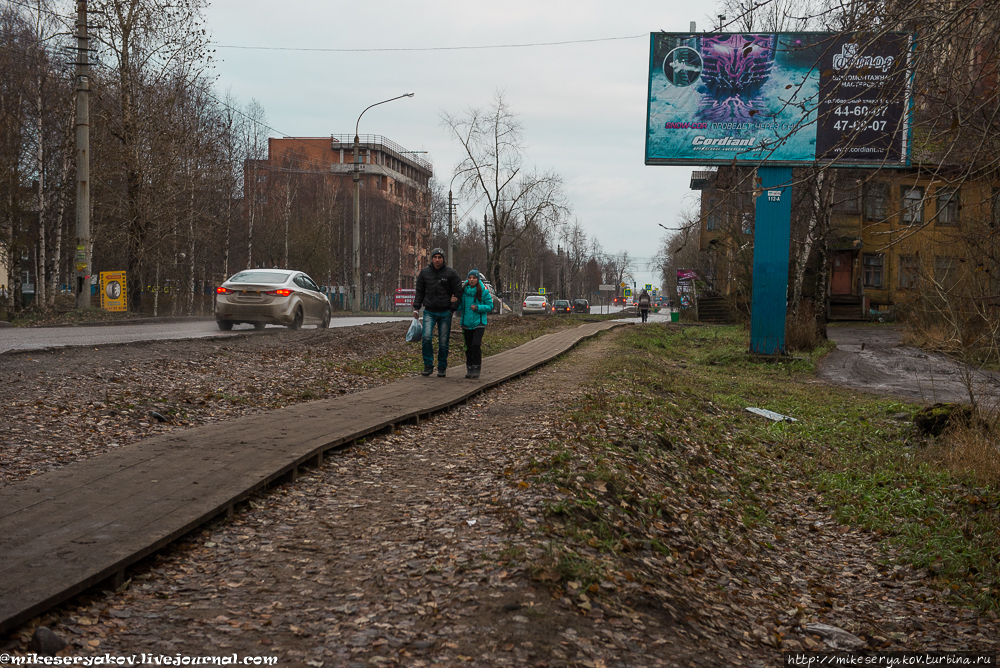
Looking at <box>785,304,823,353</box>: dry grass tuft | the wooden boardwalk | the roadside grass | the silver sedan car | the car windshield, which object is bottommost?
the roadside grass

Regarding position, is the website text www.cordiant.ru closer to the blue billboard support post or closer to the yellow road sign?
the blue billboard support post

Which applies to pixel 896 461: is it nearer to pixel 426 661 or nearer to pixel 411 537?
pixel 411 537

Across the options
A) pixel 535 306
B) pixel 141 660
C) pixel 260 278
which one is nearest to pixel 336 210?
pixel 535 306

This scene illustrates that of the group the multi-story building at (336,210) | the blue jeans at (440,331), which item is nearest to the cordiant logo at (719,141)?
the blue jeans at (440,331)

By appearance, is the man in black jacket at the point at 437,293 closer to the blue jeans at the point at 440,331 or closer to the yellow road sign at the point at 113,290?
the blue jeans at the point at 440,331

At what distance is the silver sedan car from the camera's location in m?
19.8

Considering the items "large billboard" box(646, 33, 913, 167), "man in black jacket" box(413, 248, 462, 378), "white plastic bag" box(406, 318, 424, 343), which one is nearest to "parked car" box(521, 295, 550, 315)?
"large billboard" box(646, 33, 913, 167)

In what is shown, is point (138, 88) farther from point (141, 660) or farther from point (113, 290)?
point (141, 660)

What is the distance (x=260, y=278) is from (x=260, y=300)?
72 cm

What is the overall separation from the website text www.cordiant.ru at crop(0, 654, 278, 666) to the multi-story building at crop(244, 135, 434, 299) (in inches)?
1552

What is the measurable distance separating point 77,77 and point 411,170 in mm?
89293

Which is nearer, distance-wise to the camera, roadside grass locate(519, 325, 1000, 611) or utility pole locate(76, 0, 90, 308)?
roadside grass locate(519, 325, 1000, 611)

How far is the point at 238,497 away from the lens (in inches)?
211

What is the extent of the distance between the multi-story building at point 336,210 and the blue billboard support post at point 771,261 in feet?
83.2
